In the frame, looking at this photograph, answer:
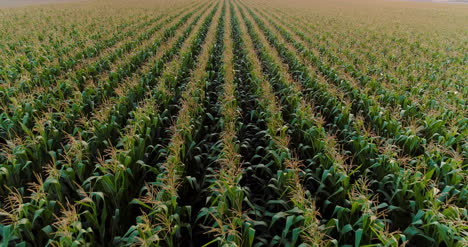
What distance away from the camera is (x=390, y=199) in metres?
3.06

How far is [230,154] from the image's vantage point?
3.32 m

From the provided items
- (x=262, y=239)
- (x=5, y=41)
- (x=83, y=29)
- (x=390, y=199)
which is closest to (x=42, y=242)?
(x=262, y=239)

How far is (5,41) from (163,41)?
18.0 feet

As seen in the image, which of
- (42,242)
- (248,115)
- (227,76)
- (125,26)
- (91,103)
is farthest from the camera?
(125,26)

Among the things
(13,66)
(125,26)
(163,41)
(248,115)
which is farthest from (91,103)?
(125,26)

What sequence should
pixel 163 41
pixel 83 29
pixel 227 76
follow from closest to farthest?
1. pixel 227 76
2. pixel 163 41
3. pixel 83 29

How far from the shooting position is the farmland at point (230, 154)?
8.36 ft

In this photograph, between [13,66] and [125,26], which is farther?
[125,26]

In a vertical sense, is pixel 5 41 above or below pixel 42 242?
above

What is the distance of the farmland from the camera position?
255cm

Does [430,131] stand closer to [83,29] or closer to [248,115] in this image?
[248,115]

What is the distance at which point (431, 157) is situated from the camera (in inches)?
136

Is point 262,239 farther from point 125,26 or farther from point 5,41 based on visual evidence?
point 125,26

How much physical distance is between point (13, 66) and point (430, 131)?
899 centimetres
